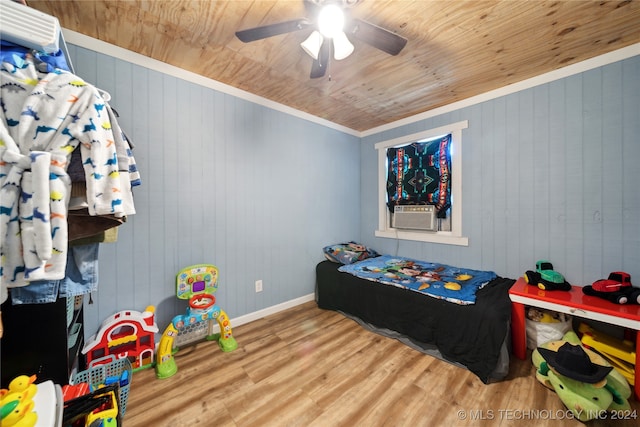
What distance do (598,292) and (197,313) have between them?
9.65 ft

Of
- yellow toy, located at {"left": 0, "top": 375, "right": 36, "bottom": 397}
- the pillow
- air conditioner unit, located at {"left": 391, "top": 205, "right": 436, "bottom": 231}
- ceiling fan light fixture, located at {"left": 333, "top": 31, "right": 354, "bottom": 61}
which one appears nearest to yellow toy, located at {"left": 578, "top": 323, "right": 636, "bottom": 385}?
air conditioner unit, located at {"left": 391, "top": 205, "right": 436, "bottom": 231}

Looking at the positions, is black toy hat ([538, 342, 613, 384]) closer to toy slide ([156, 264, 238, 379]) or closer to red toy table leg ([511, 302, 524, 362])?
red toy table leg ([511, 302, 524, 362])

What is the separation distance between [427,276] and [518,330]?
75 cm

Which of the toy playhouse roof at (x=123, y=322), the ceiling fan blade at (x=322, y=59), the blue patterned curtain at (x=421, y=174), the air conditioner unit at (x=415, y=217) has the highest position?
the ceiling fan blade at (x=322, y=59)

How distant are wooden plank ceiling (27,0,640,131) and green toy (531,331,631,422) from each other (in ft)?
6.68

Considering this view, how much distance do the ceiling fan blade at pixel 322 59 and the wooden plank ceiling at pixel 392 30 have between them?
221mm

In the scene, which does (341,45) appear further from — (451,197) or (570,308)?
(570,308)

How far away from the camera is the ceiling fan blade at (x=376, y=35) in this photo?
4.25ft

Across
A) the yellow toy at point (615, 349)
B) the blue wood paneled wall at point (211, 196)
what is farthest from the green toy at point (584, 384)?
the blue wood paneled wall at point (211, 196)

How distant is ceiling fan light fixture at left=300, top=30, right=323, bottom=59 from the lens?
1.42 meters

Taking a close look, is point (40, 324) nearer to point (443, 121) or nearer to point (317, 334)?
point (317, 334)

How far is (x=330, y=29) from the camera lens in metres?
1.31

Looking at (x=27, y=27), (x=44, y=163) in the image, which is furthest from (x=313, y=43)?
(x=44, y=163)

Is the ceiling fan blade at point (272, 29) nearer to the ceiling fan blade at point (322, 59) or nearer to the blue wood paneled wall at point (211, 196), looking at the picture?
the ceiling fan blade at point (322, 59)
